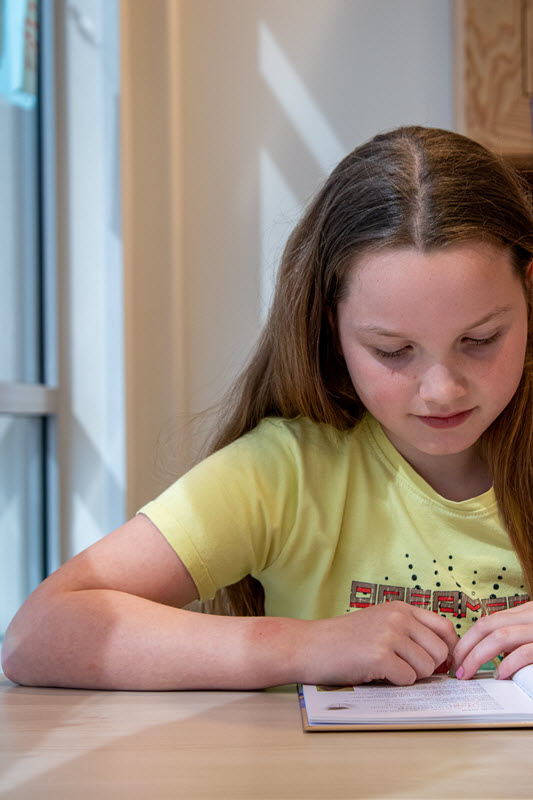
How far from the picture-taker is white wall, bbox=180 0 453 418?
2.11 meters

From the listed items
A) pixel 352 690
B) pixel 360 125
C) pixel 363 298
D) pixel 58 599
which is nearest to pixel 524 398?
pixel 363 298

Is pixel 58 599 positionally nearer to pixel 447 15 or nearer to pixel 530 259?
pixel 530 259

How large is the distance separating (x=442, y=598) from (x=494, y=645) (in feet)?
0.87

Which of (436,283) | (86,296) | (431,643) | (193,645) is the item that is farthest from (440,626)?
(86,296)

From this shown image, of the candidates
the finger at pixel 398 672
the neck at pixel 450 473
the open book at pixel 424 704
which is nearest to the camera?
the open book at pixel 424 704

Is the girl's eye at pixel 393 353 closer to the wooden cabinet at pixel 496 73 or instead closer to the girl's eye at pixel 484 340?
the girl's eye at pixel 484 340

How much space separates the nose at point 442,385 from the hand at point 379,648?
0.23 metres

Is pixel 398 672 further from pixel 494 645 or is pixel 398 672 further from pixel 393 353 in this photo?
pixel 393 353

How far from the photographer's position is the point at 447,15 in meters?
2.11

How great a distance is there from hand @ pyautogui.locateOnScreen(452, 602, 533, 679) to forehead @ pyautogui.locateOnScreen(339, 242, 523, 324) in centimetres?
32

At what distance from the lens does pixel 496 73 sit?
2070 mm

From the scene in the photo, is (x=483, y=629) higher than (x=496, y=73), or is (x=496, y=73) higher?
(x=496, y=73)

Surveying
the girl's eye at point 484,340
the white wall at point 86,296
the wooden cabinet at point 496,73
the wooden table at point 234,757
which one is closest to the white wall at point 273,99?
the wooden cabinet at point 496,73

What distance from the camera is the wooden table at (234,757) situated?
558 millimetres
